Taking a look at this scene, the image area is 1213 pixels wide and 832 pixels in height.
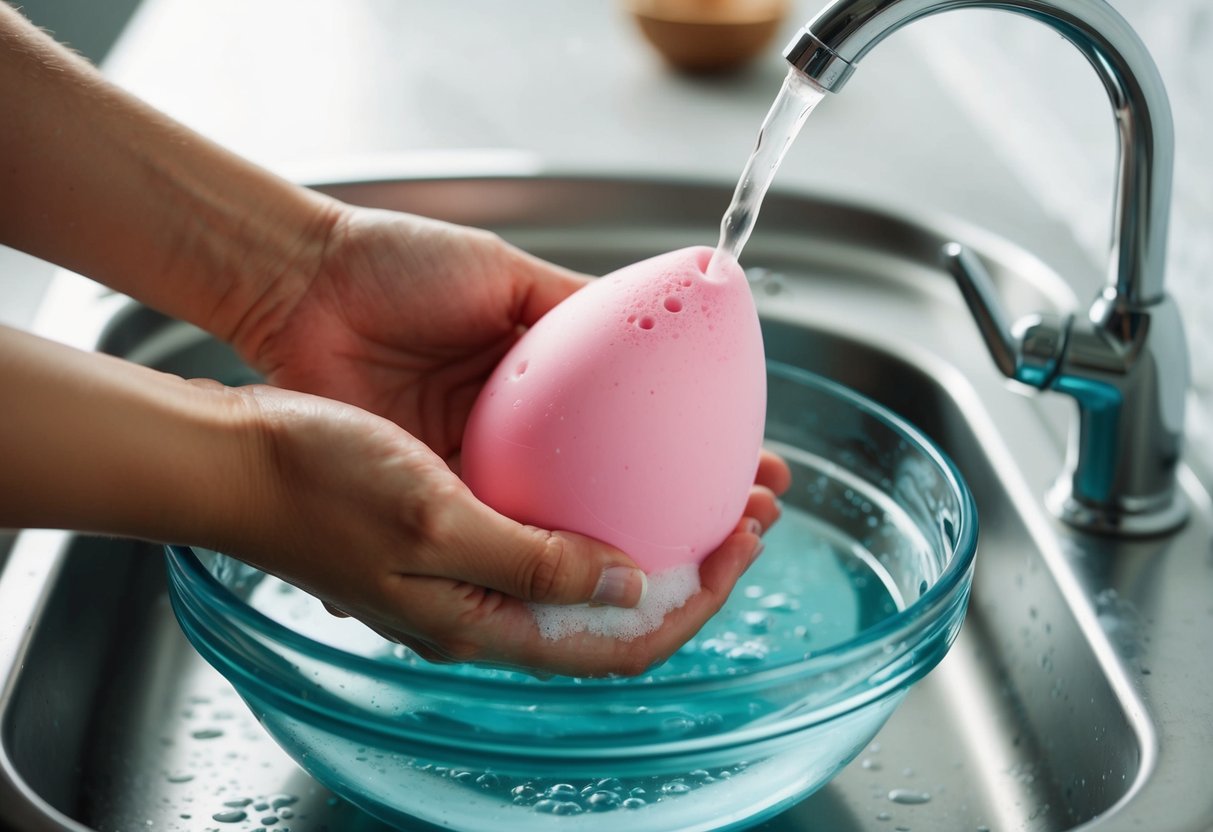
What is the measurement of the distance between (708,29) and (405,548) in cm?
117

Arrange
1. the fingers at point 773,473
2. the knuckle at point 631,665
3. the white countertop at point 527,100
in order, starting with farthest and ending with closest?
the white countertop at point 527,100
the fingers at point 773,473
the knuckle at point 631,665

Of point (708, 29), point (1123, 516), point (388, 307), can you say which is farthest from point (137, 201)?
point (708, 29)

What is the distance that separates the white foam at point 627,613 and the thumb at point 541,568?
0.09 ft

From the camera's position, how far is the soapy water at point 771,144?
72 cm

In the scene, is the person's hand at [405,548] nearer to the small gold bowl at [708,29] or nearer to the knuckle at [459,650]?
the knuckle at [459,650]

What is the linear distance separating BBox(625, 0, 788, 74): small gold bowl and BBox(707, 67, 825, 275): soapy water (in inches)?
38.1

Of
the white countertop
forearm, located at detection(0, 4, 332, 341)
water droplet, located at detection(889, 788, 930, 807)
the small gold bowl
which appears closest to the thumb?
water droplet, located at detection(889, 788, 930, 807)

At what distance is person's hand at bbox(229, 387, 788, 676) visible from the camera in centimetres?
65

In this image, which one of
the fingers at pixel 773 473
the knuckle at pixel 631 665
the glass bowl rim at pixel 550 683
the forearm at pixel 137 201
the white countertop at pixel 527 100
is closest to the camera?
the glass bowl rim at pixel 550 683

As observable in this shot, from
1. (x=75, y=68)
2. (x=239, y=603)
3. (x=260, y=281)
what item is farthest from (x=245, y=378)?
(x=239, y=603)

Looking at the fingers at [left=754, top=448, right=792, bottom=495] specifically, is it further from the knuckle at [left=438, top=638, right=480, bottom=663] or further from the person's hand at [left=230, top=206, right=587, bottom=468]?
the knuckle at [left=438, top=638, right=480, bottom=663]

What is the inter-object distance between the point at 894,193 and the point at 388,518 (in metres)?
0.92

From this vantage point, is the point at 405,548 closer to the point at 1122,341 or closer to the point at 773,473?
the point at 773,473

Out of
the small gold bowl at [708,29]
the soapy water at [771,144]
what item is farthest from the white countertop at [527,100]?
the soapy water at [771,144]
